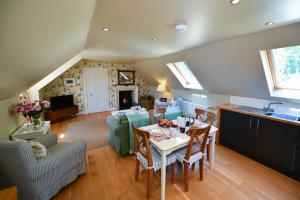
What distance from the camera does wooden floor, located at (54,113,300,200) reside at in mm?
1893

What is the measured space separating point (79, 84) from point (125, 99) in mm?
2179

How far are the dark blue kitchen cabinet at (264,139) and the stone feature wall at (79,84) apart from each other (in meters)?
4.81

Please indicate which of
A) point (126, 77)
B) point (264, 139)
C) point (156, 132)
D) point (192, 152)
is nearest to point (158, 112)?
point (156, 132)

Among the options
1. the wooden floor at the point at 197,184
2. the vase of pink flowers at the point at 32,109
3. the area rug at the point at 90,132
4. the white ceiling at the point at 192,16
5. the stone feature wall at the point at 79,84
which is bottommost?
the wooden floor at the point at 197,184

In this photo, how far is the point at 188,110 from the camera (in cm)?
501

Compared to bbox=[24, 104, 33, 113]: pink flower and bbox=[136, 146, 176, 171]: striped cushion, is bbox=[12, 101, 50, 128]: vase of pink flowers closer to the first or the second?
bbox=[24, 104, 33, 113]: pink flower

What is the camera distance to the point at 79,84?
18.6 feet

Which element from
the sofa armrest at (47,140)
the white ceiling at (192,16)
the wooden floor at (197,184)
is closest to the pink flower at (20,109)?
the sofa armrest at (47,140)

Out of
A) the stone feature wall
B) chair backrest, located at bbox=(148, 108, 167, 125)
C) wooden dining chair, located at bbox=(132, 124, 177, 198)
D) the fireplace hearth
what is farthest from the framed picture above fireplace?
wooden dining chair, located at bbox=(132, 124, 177, 198)

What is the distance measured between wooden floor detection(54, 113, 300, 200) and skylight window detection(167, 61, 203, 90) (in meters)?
2.79

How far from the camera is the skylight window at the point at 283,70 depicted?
2354 millimetres

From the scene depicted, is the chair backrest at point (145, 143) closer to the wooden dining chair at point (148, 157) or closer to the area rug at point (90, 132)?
the wooden dining chair at point (148, 157)

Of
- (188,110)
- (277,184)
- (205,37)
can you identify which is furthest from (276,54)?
(188,110)

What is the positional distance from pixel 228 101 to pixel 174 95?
2.33m
